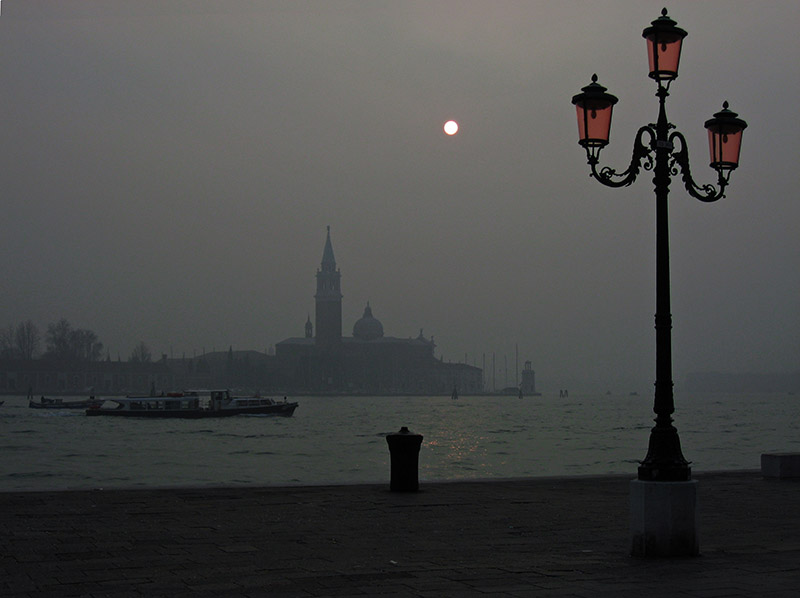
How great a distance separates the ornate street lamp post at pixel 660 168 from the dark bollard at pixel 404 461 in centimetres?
480

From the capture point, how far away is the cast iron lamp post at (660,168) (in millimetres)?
7957

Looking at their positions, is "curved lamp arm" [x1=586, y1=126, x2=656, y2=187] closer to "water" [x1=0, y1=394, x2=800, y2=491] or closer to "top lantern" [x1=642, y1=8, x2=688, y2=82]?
"top lantern" [x1=642, y1=8, x2=688, y2=82]

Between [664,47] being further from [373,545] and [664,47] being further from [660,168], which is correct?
[373,545]

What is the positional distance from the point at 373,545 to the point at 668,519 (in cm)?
234

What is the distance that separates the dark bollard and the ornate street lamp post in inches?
189

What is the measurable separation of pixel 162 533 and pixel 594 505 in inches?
199

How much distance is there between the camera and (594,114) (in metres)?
8.35

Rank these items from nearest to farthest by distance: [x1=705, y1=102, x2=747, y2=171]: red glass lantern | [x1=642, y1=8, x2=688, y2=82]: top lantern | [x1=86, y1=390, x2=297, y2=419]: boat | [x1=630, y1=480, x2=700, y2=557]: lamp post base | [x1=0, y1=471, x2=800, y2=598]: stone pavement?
[x1=0, y1=471, x2=800, y2=598]: stone pavement, [x1=630, y1=480, x2=700, y2=557]: lamp post base, [x1=642, y1=8, x2=688, y2=82]: top lantern, [x1=705, y1=102, x2=747, y2=171]: red glass lantern, [x1=86, y1=390, x2=297, y2=419]: boat

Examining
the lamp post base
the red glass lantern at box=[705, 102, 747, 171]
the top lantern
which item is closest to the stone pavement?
the lamp post base

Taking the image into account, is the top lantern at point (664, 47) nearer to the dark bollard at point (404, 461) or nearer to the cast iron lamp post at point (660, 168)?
the cast iron lamp post at point (660, 168)

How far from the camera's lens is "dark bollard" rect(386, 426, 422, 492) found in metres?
12.6

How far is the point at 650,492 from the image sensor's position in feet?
25.6

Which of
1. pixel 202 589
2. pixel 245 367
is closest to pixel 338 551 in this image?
pixel 202 589

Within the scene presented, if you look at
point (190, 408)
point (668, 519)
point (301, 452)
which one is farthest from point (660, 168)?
point (190, 408)
